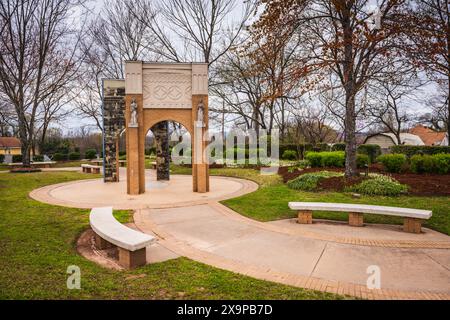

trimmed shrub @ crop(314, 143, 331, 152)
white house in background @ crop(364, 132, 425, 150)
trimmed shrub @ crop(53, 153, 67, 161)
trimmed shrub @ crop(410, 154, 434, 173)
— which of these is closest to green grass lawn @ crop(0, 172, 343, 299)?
trimmed shrub @ crop(410, 154, 434, 173)

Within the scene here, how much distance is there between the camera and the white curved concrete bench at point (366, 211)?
6.54m

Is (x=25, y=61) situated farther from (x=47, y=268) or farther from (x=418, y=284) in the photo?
(x=418, y=284)

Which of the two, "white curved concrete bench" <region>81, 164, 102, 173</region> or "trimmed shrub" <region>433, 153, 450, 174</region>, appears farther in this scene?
"white curved concrete bench" <region>81, 164, 102, 173</region>

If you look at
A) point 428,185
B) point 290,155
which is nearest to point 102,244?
point 428,185

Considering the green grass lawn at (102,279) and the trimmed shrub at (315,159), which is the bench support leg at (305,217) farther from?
the trimmed shrub at (315,159)

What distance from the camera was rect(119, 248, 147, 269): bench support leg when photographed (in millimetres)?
4449

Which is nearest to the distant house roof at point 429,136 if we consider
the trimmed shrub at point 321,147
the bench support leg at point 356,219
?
the trimmed shrub at point 321,147

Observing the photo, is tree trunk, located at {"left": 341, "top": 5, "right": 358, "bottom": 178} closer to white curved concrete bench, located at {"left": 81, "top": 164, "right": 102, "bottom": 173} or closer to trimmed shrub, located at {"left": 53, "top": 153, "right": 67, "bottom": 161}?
white curved concrete bench, located at {"left": 81, "top": 164, "right": 102, "bottom": 173}

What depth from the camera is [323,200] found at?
9.31m

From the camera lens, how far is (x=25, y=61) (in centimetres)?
2088

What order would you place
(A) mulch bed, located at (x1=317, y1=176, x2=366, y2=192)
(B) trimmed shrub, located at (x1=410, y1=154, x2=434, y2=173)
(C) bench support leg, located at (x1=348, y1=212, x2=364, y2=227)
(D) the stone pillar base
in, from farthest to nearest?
(B) trimmed shrub, located at (x1=410, y1=154, x2=434, y2=173) → (D) the stone pillar base → (A) mulch bed, located at (x1=317, y1=176, x2=366, y2=192) → (C) bench support leg, located at (x1=348, y1=212, x2=364, y2=227)

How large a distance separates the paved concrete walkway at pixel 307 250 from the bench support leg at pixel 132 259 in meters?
0.33

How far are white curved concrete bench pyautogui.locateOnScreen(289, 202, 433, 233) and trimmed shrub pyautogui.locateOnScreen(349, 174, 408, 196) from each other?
3241 mm
